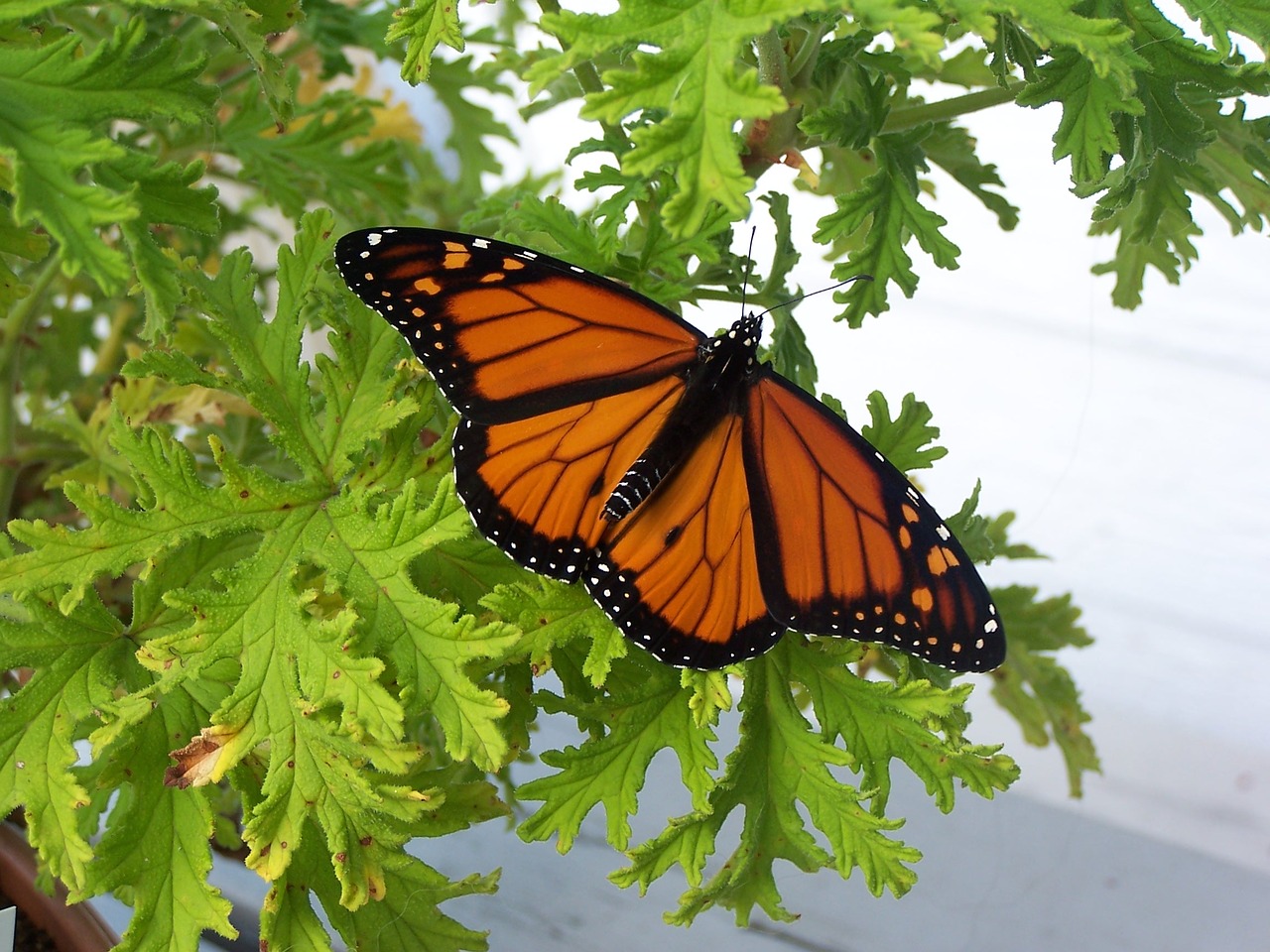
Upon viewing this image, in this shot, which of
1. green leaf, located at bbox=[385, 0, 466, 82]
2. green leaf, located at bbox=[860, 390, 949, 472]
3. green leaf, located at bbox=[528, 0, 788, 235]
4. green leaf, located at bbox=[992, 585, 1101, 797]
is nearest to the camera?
green leaf, located at bbox=[528, 0, 788, 235]

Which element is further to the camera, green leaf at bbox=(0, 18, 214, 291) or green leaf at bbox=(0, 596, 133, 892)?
green leaf at bbox=(0, 596, 133, 892)

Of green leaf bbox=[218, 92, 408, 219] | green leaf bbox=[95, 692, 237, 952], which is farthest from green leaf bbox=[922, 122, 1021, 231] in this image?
green leaf bbox=[95, 692, 237, 952]

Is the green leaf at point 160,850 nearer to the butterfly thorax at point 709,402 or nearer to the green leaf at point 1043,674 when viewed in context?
the butterfly thorax at point 709,402

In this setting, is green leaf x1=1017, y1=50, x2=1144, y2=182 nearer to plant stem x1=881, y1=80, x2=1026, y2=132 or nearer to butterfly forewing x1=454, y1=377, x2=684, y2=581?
plant stem x1=881, y1=80, x2=1026, y2=132

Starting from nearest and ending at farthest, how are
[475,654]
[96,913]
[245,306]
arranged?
[475,654], [245,306], [96,913]

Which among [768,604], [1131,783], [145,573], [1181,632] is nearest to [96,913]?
[145,573]

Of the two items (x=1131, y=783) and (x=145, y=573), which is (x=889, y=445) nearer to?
(x=145, y=573)

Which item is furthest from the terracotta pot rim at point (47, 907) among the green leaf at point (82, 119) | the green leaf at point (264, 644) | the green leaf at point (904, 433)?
the green leaf at point (904, 433)
